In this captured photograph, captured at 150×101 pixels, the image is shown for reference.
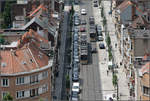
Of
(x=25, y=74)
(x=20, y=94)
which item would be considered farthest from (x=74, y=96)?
(x=25, y=74)

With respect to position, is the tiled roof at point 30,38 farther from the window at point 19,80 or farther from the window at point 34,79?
the window at point 19,80

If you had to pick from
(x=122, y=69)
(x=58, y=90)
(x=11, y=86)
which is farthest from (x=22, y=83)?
(x=122, y=69)

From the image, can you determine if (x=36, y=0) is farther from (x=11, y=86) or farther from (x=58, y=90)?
(x=11, y=86)

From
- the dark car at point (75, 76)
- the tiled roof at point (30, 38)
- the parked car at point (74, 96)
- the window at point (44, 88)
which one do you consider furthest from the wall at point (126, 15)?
the window at point (44, 88)

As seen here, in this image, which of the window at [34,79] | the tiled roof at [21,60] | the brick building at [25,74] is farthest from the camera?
the window at [34,79]

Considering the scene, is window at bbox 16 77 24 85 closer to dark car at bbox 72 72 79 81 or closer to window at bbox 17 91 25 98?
window at bbox 17 91 25 98

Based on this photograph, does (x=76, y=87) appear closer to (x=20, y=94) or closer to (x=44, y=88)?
(x=44, y=88)
